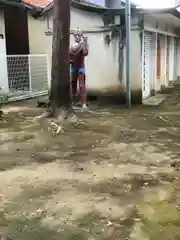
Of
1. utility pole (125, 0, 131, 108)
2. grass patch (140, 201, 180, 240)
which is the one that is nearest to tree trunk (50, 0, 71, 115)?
utility pole (125, 0, 131, 108)

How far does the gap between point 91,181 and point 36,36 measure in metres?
11.9

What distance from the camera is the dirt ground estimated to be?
354 cm

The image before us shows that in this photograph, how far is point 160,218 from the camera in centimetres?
371

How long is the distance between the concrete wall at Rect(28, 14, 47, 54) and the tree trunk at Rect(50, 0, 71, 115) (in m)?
7.20

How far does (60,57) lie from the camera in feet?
27.3

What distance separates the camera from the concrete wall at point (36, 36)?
15.3m

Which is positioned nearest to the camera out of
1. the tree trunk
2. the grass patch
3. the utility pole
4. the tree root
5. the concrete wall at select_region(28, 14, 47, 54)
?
the grass patch

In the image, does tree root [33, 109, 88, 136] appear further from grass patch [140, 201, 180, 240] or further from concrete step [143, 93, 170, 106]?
grass patch [140, 201, 180, 240]

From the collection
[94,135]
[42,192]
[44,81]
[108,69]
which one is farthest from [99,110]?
[42,192]

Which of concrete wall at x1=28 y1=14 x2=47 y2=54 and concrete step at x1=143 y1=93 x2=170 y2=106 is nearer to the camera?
Result: concrete step at x1=143 y1=93 x2=170 y2=106

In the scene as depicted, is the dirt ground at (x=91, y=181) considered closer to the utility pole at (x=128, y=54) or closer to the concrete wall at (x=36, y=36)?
the utility pole at (x=128, y=54)

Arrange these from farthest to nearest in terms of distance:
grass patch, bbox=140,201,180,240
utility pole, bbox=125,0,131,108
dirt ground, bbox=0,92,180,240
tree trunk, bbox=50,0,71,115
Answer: utility pole, bbox=125,0,131,108
tree trunk, bbox=50,0,71,115
dirt ground, bbox=0,92,180,240
grass patch, bbox=140,201,180,240

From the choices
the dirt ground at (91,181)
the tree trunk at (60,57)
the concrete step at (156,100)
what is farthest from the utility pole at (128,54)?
the tree trunk at (60,57)

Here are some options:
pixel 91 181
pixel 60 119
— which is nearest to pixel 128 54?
pixel 60 119
